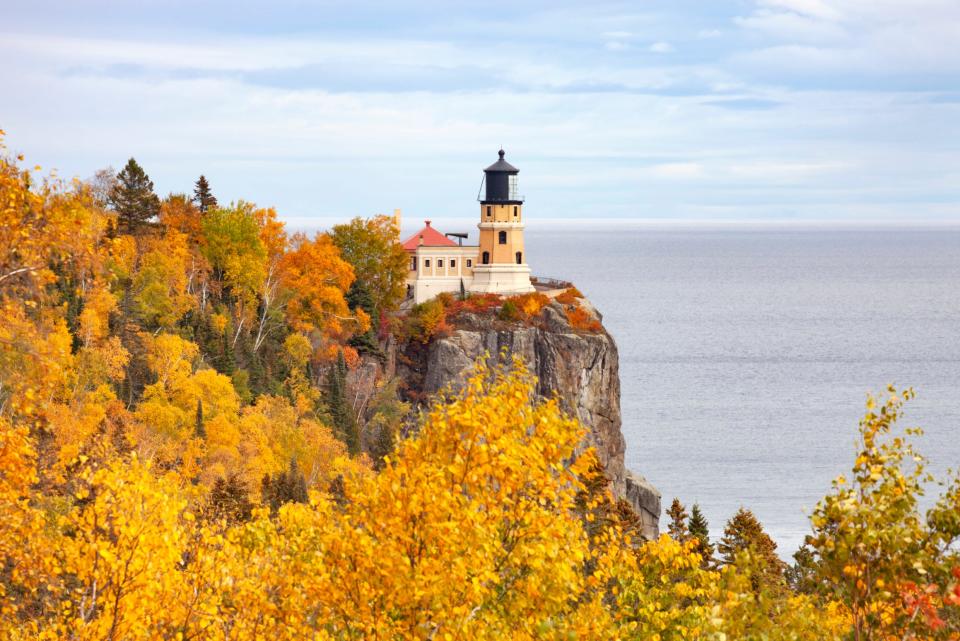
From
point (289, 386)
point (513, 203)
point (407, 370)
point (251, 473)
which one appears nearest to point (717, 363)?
point (513, 203)

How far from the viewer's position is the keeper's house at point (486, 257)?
337ft

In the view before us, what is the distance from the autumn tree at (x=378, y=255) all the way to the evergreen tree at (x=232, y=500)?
Result: 4092 centimetres

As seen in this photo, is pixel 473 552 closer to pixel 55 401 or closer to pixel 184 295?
pixel 55 401

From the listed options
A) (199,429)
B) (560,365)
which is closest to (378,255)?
(560,365)

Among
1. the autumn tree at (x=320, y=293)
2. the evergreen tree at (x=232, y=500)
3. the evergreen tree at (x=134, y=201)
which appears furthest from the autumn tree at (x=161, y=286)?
the evergreen tree at (x=232, y=500)

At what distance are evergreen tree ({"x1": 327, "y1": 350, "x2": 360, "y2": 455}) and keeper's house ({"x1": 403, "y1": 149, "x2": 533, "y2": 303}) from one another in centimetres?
1783

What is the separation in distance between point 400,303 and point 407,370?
9223mm

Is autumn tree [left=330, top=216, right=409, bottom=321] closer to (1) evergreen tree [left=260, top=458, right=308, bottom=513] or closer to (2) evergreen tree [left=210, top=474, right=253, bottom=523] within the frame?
(1) evergreen tree [left=260, top=458, right=308, bottom=513]

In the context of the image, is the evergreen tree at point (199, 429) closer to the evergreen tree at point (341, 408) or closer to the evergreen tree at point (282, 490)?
the evergreen tree at point (282, 490)

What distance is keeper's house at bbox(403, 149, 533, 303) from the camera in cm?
10281

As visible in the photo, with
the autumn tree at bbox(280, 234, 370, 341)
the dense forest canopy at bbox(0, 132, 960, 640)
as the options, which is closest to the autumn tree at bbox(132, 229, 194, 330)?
the autumn tree at bbox(280, 234, 370, 341)

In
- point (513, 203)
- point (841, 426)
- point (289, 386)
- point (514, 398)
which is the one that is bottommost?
point (841, 426)

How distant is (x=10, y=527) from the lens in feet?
59.7

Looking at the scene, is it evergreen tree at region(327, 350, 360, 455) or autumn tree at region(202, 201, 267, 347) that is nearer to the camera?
evergreen tree at region(327, 350, 360, 455)
